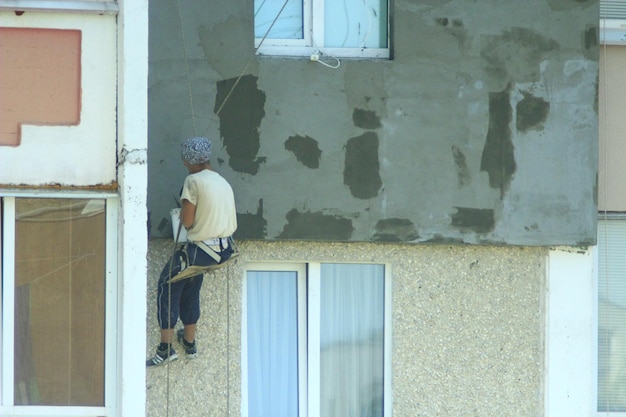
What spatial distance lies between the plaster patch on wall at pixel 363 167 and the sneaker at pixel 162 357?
1800mm

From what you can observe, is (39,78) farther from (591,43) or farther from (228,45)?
(591,43)

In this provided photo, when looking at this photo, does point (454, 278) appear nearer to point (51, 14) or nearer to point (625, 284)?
point (625, 284)

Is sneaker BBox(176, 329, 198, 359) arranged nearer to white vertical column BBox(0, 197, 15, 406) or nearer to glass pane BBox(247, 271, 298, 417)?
glass pane BBox(247, 271, 298, 417)

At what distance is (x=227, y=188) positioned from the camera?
30.1 ft

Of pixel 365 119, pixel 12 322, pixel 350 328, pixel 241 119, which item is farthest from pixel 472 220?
pixel 12 322

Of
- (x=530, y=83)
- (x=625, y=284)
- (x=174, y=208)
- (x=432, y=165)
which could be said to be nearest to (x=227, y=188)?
(x=174, y=208)

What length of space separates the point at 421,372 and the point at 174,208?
2226mm

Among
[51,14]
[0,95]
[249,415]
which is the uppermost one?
[51,14]

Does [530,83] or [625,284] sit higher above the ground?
[530,83]

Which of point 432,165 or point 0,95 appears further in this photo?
point 432,165

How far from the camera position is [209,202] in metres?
9.09

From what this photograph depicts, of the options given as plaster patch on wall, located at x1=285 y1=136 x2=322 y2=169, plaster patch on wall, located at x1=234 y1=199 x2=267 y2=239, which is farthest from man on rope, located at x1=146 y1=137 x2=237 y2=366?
plaster patch on wall, located at x1=285 y1=136 x2=322 y2=169

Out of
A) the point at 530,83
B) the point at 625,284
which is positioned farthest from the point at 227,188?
the point at 625,284

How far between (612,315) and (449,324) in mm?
1370
